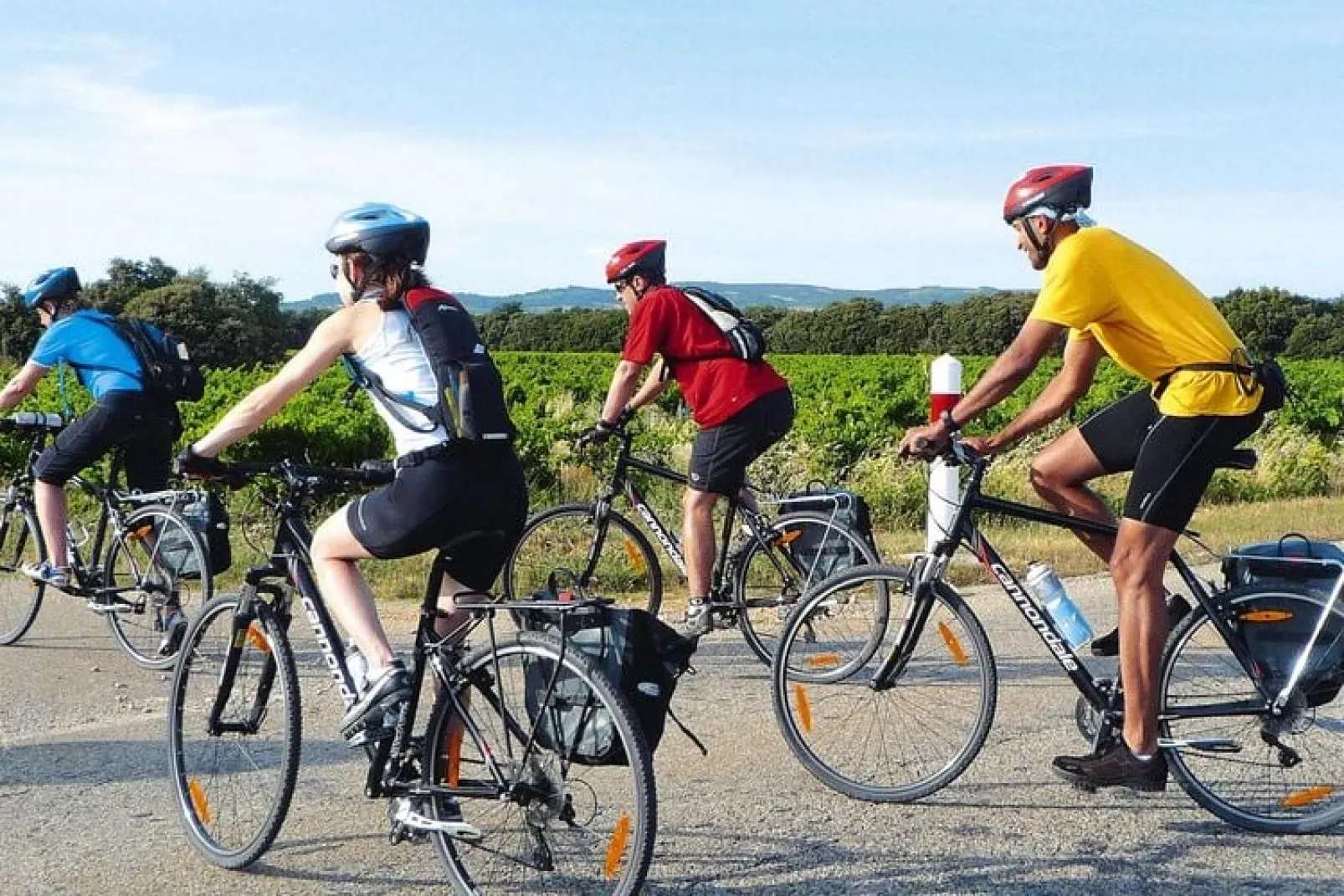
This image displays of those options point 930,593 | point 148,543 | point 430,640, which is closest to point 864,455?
point 148,543

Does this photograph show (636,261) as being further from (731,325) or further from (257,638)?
(257,638)

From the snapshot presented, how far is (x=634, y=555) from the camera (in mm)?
8008

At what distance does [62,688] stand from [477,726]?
3.80 metres

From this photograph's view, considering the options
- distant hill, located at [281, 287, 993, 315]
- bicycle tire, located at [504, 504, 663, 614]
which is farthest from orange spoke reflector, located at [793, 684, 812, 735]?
distant hill, located at [281, 287, 993, 315]

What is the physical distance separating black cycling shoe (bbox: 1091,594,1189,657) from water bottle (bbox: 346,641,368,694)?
2.42m

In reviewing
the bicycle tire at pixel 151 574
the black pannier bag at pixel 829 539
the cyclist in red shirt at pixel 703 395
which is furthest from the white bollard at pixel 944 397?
the bicycle tire at pixel 151 574

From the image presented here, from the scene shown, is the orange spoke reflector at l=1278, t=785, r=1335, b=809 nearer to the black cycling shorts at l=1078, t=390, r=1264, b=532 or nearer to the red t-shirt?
the black cycling shorts at l=1078, t=390, r=1264, b=532

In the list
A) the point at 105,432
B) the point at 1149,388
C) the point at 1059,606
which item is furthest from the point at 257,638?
the point at 105,432

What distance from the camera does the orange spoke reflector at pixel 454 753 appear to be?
13.1ft

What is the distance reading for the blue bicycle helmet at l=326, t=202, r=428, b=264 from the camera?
4043 mm

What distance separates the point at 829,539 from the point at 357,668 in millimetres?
3547

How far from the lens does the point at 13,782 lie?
534 cm

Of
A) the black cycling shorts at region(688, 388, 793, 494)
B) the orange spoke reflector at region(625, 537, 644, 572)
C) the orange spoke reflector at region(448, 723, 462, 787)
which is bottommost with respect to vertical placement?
the orange spoke reflector at region(625, 537, 644, 572)

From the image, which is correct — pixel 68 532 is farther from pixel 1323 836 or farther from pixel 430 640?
pixel 1323 836
